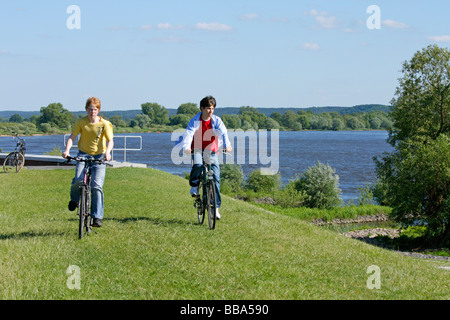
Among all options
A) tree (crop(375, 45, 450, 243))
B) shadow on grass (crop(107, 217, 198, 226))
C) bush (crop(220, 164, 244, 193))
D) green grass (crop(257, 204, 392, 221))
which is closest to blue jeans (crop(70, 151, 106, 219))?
shadow on grass (crop(107, 217, 198, 226))

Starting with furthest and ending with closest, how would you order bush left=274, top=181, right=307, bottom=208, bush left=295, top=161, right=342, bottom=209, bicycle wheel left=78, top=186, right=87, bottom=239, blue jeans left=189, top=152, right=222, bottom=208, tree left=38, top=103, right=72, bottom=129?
tree left=38, top=103, right=72, bottom=129 < bush left=295, top=161, right=342, bottom=209 < bush left=274, top=181, right=307, bottom=208 < blue jeans left=189, top=152, right=222, bottom=208 < bicycle wheel left=78, top=186, right=87, bottom=239

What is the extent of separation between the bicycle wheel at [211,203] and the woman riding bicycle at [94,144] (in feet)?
6.17

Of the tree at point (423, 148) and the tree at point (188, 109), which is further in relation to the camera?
the tree at point (188, 109)

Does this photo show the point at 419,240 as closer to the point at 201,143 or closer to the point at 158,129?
the point at 201,143

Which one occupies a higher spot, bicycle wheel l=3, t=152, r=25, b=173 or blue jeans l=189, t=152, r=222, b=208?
blue jeans l=189, t=152, r=222, b=208

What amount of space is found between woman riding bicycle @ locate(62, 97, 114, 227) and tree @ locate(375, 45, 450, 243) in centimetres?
2463

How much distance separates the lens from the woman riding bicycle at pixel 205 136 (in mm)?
9664

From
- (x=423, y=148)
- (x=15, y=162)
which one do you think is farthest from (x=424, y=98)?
(x=15, y=162)

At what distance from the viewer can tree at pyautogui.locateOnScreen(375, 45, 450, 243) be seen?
100 feet

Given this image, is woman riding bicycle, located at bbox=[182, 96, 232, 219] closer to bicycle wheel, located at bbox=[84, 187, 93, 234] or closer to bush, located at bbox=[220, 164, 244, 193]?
bicycle wheel, located at bbox=[84, 187, 93, 234]

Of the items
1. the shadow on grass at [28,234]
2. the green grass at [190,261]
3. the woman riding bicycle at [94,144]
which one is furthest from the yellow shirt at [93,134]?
the shadow on grass at [28,234]

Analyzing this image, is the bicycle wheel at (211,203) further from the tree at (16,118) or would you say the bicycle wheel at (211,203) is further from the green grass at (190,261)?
the tree at (16,118)

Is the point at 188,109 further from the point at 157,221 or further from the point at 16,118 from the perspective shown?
the point at 157,221
